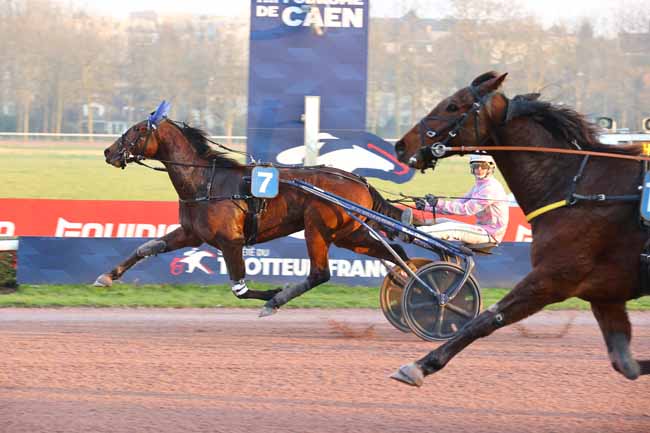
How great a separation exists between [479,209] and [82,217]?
17.2ft

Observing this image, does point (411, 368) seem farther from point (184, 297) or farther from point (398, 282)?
point (184, 297)

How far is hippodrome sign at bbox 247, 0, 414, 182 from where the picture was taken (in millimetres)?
10570

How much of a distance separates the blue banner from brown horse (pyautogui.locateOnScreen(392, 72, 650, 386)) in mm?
5293

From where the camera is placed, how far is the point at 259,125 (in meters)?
10.6

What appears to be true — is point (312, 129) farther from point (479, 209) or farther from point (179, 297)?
point (479, 209)

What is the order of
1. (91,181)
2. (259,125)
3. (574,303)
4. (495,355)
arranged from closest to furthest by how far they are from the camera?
(495,355)
(574,303)
(259,125)
(91,181)

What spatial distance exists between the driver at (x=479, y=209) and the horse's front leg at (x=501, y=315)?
2570 mm

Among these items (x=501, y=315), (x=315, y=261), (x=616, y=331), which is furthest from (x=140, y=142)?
(x=616, y=331)

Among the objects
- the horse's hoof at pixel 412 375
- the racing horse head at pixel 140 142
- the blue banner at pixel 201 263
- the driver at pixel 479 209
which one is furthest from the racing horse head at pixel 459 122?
the blue banner at pixel 201 263

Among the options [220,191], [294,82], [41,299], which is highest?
[294,82]

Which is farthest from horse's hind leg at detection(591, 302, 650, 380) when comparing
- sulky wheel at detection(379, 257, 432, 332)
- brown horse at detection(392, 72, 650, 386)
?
sulky wheel at detection(379, 257, 432, 332)

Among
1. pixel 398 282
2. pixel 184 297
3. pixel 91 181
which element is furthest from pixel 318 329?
pixel 91 181

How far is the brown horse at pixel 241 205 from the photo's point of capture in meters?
7.58

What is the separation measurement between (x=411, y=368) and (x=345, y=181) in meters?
3.41
